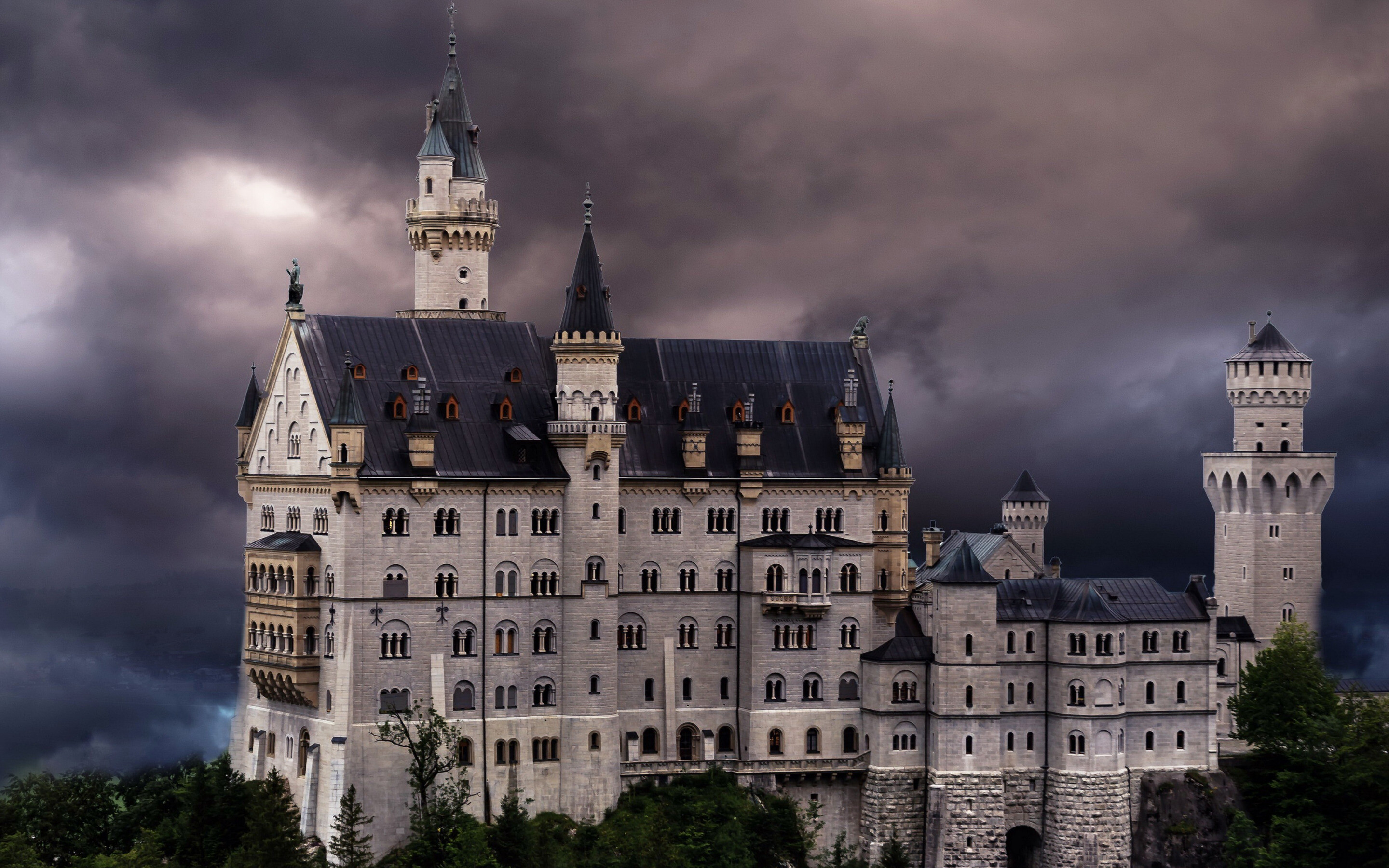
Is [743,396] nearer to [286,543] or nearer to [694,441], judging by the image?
[694,441]

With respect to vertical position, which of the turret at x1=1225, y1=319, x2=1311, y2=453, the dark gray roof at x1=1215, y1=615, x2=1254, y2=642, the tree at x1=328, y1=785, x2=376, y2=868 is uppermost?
the turret at x1=1225, y1=319, x2=1311, y2=453

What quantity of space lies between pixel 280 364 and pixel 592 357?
19186 millimetres

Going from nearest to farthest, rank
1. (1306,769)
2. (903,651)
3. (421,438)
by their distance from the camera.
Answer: (421,438) < (903,651) < (1306,769)

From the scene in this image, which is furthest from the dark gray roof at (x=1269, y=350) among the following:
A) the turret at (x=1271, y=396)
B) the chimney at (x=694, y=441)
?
the chimney at (x=694, y=441)

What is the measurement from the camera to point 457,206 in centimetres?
14112

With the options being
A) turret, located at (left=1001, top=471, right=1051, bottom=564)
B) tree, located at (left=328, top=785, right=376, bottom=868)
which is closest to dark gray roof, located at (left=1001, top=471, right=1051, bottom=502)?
turret, located at (left=1001, top=471, right=1051, bottom=564)

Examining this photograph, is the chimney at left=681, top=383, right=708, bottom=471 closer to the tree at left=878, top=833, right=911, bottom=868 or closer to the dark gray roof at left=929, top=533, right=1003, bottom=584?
the dark gray roof at left=929, top=533, right=1003, bottom=584

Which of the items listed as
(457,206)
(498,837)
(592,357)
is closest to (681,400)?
(592,357)

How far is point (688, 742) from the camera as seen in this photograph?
132m

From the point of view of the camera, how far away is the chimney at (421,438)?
4786 inches

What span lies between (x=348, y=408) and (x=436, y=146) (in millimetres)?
27656

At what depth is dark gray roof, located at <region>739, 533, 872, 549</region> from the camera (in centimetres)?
13162

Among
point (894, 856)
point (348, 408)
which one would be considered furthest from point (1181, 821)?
point (348, 408)

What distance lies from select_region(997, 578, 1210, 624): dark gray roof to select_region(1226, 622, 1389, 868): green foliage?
10.5m
